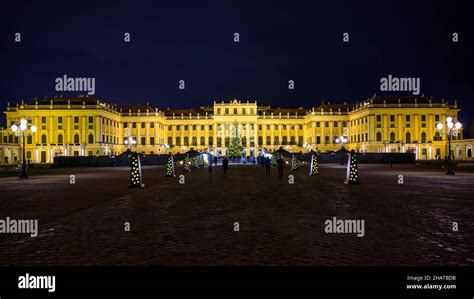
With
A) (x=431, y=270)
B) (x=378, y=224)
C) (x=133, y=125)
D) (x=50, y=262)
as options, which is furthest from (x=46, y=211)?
(x=133, y=125)

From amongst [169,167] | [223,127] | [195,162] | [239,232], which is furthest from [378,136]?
[239,232]

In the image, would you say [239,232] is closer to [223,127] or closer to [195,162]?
[195,162]

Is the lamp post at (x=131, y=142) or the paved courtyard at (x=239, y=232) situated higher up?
the lamp post at (x=131, y=142)

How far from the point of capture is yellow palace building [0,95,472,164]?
83.4m

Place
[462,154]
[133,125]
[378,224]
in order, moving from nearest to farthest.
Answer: [378,224], [462,154], [133,125]

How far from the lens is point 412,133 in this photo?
86438mm

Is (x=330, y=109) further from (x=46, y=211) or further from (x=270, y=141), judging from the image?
(x=46, y=211)

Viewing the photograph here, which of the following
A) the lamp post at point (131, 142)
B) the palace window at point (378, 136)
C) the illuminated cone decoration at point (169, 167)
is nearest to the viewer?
the illuminated cone decoration at point (169, 167)

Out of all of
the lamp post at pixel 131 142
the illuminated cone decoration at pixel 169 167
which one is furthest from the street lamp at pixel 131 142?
the illuminated cone decoration at pixel 169 167

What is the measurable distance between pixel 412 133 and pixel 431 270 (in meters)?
87.9

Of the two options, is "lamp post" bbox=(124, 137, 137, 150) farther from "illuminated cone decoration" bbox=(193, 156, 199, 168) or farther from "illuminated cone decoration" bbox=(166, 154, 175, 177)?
"illuminated cone decoration" bbox=(166, 154, 175, 177)

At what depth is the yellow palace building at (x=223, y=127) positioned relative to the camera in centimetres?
8344

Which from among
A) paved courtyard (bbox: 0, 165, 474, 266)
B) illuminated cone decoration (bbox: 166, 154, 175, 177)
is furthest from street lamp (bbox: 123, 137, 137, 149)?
paved courtyard (bbox: 0, 165, 474, 266)

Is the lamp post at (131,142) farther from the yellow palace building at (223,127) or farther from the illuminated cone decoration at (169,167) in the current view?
the illuminated cone decoration at (169,167)
